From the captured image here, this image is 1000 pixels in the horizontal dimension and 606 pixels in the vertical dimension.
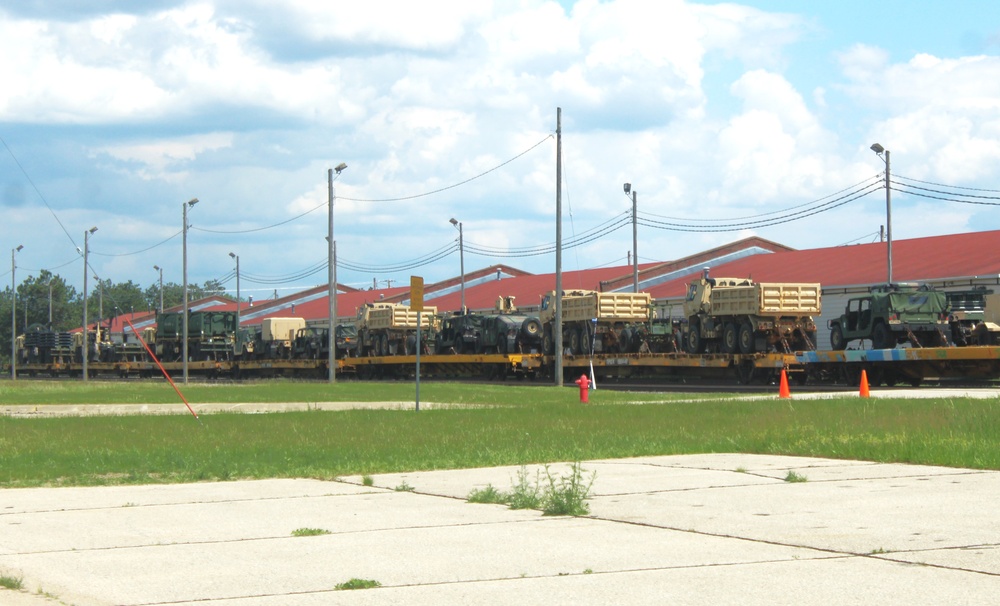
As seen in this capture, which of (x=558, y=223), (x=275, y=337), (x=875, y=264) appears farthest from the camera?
(x=275, y=337)

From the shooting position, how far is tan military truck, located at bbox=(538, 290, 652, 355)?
47.4 metres

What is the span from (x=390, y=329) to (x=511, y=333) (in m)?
10.2

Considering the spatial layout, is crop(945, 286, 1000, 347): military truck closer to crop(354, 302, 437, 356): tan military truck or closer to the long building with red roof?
the long building with red roof

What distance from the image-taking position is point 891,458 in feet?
44.0

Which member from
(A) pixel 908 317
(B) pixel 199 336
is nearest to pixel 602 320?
(A) pixel 908 317

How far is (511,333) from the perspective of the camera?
167ft

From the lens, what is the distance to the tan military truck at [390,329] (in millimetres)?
58406

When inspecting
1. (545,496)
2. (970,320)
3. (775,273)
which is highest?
(775,273)

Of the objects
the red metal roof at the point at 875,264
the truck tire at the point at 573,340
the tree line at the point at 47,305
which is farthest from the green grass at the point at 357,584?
the tree line at the point at 47,305

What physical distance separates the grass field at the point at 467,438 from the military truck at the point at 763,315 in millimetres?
15776

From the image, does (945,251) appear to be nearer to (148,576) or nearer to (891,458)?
(891,458)

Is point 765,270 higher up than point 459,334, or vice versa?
point 765,270

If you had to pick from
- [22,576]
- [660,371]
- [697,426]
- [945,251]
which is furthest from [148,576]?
[945,251]

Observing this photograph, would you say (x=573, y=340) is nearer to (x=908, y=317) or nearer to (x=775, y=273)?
(x=908, y=317)
